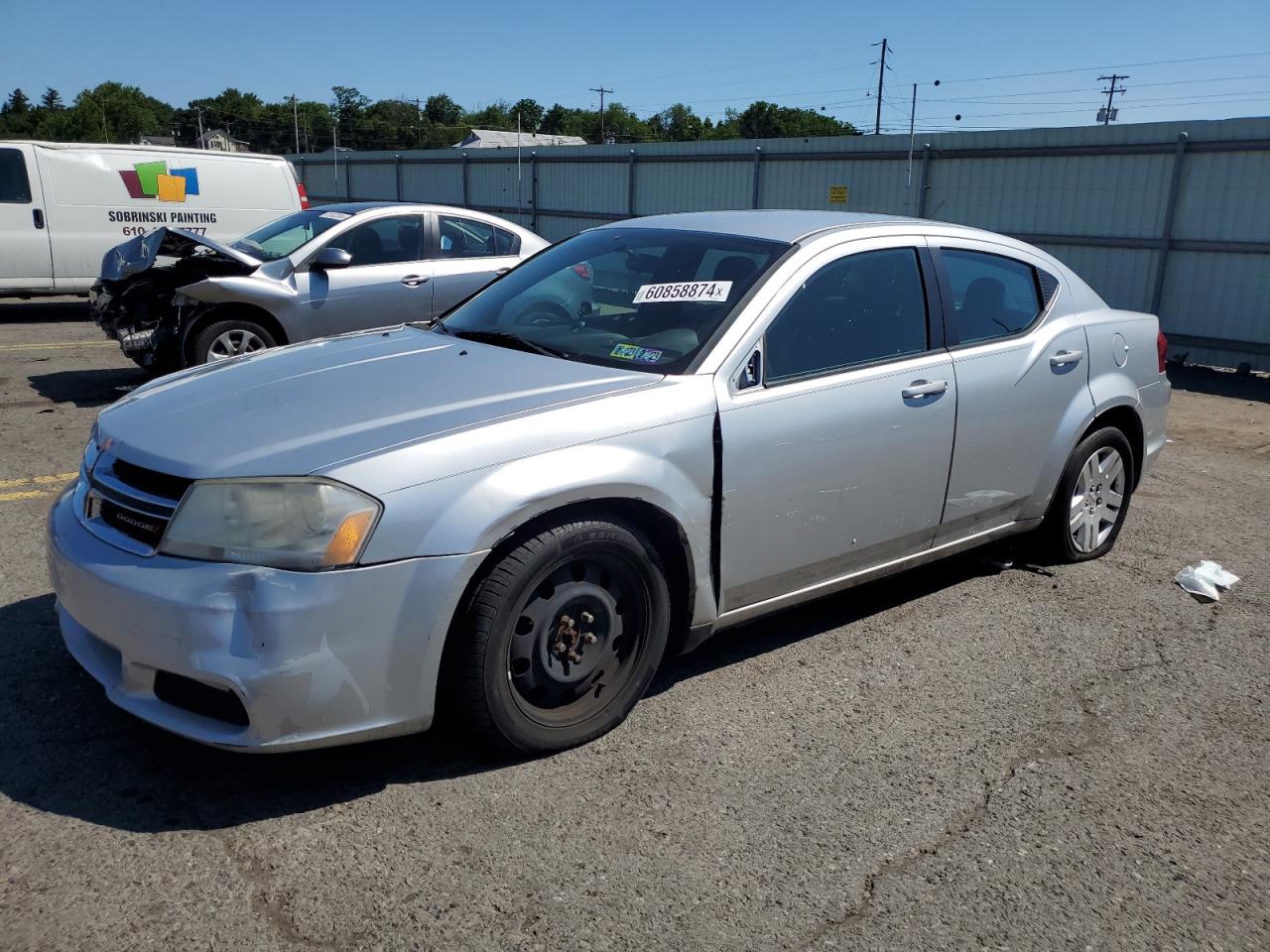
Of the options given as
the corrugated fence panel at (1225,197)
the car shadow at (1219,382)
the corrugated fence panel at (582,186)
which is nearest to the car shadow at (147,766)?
the car shadow at (1219,382)

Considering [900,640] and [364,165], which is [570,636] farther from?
[364,165]

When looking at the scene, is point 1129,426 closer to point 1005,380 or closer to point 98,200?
point 1005,380

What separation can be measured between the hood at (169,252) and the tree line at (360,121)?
99.4 m

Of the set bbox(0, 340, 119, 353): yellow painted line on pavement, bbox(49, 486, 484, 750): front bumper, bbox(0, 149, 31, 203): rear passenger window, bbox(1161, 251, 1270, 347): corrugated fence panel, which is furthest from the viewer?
bbox(0, 149, 31, 203): rear passenger window

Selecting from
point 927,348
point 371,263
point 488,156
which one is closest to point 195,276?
point 371,263

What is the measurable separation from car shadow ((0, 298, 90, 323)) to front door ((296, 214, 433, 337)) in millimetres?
6868

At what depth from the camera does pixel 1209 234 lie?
12.5m

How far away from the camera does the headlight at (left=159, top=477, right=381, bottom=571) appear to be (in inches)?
110

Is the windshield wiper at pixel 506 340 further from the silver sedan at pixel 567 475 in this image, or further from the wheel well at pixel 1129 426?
the wheel well at pixel 1129 426

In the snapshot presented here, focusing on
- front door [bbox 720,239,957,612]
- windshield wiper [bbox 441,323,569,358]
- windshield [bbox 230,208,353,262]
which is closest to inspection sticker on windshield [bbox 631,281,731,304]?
front door [bbox 720,239,957,612]

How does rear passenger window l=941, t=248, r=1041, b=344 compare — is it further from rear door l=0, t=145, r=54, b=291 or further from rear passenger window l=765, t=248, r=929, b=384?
rear door l=0, t=145, r=54, b=291

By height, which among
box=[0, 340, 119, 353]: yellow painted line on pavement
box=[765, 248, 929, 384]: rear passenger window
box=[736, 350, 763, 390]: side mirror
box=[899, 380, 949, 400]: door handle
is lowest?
box=[0, 340, 119, 353]: yellow painted line on pavement

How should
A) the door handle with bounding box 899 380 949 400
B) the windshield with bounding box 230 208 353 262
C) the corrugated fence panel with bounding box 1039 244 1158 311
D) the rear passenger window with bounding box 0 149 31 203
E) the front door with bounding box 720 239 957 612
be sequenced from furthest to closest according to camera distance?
the corrugated fence panel with bounding box 1039 244 1158 311 → the rear passenger window with bounding box 0 149 31 203 → the windshield with bounding box 230 208 353 262 → the door handle with bounding box 899 380 949 400 → the front door with bounding box 720 239 957 612

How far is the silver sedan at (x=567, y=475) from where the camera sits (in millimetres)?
2824
